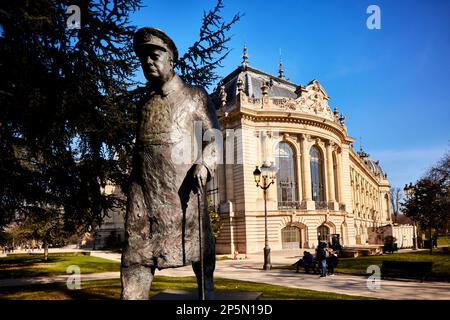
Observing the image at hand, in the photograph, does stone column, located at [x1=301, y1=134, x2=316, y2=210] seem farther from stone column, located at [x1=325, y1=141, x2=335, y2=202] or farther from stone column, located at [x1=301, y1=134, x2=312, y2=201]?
stone column, located at [x1=325, y1=141, x2=335, y2=202]

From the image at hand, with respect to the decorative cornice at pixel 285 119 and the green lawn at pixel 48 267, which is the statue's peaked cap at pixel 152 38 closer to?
the green lawn at pixel 48 267

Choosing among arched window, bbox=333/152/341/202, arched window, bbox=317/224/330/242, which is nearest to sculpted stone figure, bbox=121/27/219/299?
arched window, bbox=317/224/330/242

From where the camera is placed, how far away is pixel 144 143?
159 inches

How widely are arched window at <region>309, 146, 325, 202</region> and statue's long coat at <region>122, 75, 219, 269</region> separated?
120 ft

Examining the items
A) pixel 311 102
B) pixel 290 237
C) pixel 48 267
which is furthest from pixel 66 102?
pixel 311 102

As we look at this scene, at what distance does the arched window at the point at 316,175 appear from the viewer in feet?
130

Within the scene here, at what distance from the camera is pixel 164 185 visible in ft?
12.8

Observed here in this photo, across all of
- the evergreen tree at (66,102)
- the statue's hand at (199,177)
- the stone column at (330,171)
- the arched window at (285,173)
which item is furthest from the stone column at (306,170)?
the statue's hand at (199,177)

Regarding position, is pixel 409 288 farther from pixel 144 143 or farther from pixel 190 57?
pixel 144 143

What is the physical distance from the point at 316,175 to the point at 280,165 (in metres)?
5.06

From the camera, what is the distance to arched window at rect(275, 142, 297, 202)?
3733 cm

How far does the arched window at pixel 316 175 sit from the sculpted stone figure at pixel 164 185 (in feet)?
120
